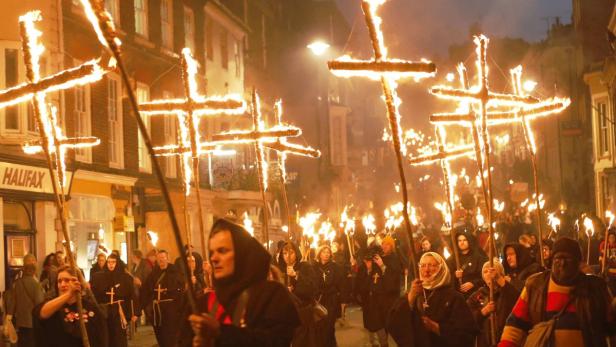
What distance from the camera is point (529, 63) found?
6366cm

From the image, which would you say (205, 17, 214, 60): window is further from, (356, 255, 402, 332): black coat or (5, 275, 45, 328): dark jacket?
(5, 275, 45, 328): dark jacket

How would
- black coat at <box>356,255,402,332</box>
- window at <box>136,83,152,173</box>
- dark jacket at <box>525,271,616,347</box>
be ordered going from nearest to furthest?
dark jacket at <box>525,271,616,347</box>
black coat at <box>356,255,402,332</box>
window at <box>136,83,152,173</box>

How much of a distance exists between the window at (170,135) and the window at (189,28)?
3.48m

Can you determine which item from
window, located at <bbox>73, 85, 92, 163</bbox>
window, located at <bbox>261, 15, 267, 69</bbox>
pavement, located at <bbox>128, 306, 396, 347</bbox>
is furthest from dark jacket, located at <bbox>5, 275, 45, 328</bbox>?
window, located at <bbox>261, 15, 267, 69</bbox>

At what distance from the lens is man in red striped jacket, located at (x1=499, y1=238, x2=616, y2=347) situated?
7566mm

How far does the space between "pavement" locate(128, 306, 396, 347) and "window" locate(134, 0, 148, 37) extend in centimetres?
1008

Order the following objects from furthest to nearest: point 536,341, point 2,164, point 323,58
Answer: point 323,58 < point 2,164 < point 536,341

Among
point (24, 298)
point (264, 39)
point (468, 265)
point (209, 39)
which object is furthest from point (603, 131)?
point (24, 298)

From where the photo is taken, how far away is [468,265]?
1306 centimetres

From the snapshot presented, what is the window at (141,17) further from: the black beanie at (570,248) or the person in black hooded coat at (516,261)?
the black beanie at (570,248)

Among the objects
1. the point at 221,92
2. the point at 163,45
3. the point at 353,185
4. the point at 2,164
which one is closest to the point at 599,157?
the point at 221,92

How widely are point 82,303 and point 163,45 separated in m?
23.5

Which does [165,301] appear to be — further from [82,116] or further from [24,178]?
[82,116]

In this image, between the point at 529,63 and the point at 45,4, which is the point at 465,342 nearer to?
the point at 45,4
